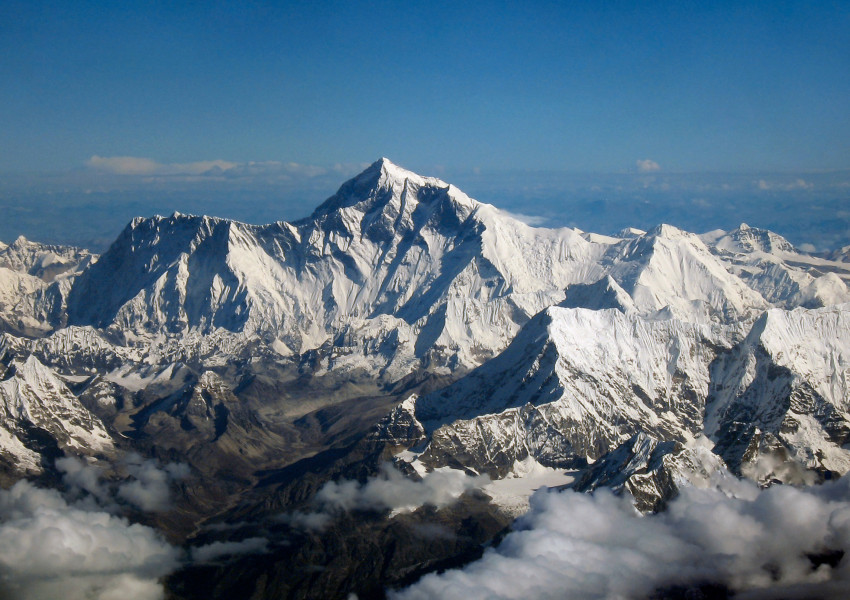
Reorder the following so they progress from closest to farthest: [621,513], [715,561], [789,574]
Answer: [789,574], [715,561], [621,513]

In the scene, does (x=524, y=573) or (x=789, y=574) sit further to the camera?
(x=524, y=573)

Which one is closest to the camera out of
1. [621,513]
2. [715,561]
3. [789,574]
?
[789,574]

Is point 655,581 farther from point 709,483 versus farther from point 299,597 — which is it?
point 299,597

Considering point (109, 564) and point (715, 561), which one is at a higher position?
point (715, 561)

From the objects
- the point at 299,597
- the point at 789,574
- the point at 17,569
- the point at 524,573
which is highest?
the point at 789,574

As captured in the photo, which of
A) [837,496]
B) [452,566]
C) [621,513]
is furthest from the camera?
[452,566]

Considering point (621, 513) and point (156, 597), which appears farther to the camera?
point (156, 597)

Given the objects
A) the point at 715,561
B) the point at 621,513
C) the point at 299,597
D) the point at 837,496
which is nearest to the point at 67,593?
the point at 299,597

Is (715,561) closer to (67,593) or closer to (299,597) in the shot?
(299,597)

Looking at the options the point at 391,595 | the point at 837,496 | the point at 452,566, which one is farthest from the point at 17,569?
the point at 837,496
